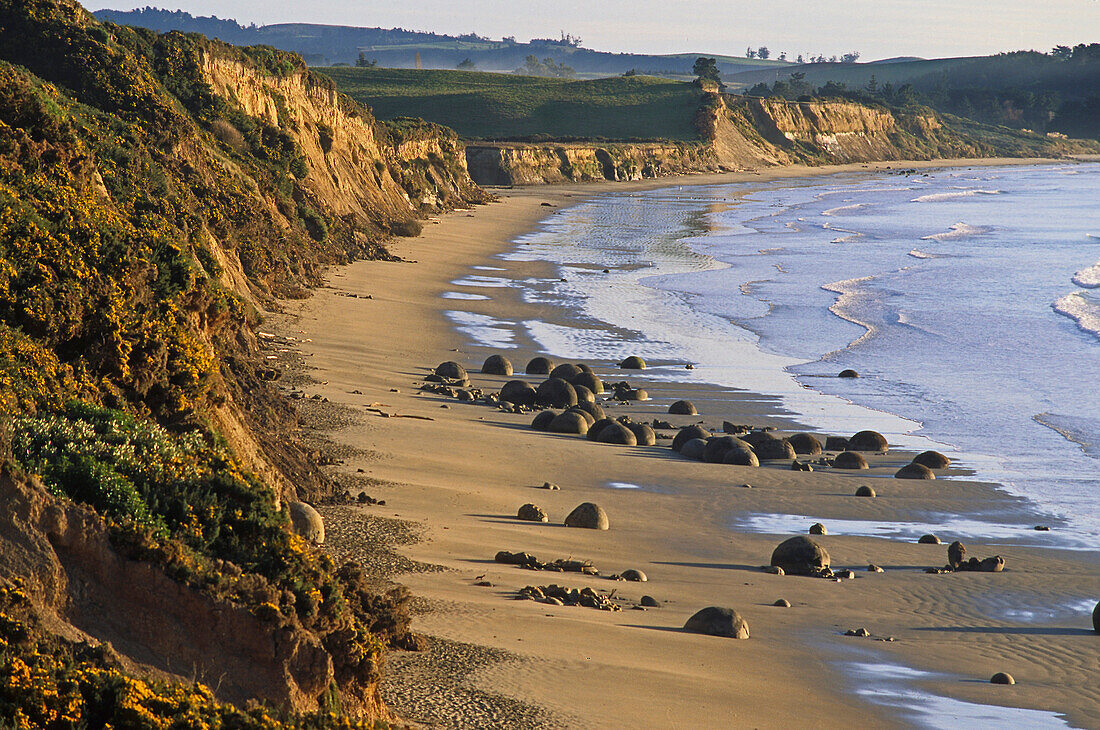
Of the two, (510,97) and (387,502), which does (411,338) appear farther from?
(510,97)

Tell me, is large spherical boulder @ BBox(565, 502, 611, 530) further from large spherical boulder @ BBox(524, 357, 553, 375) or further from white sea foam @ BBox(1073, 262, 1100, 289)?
white sea foam @ BBox(1073, 262, 1100, 289)

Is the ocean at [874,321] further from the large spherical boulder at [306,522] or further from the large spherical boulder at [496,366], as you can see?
the large spherical boulder at [306,522]

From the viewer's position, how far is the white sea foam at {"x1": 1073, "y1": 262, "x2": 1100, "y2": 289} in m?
37.3

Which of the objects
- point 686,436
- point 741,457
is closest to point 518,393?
point 686,436

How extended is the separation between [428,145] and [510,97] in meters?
60.2

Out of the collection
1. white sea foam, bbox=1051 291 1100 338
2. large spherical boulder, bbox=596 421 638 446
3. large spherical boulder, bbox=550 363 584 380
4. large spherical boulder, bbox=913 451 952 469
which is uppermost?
white sea foam, bbox=1051 291 1100 338

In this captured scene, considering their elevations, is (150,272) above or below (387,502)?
above

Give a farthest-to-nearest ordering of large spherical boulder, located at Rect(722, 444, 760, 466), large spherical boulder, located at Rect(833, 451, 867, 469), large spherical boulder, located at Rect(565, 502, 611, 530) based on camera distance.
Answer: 1. large spherical boulder, located at Rect(833, 451, 867, 469)
2. large spherical boulder, located at Rect(722, 444, 760, 466)
3. large spherical boulder, located at Rect(565, 502, 611, 530)

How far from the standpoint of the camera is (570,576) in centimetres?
1038

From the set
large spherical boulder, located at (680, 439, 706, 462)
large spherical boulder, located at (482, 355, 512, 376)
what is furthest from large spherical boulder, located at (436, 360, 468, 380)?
large spherical boulder, located at (680, 439, 706, 462)

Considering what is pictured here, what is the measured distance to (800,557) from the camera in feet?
37.7

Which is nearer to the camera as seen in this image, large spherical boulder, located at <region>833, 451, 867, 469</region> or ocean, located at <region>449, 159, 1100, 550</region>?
large spherical boulder, located at <region>833, 451, 867, 469</region>

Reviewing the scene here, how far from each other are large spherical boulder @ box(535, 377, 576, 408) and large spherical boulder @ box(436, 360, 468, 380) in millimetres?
1632

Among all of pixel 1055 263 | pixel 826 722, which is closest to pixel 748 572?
pixel 826 722
